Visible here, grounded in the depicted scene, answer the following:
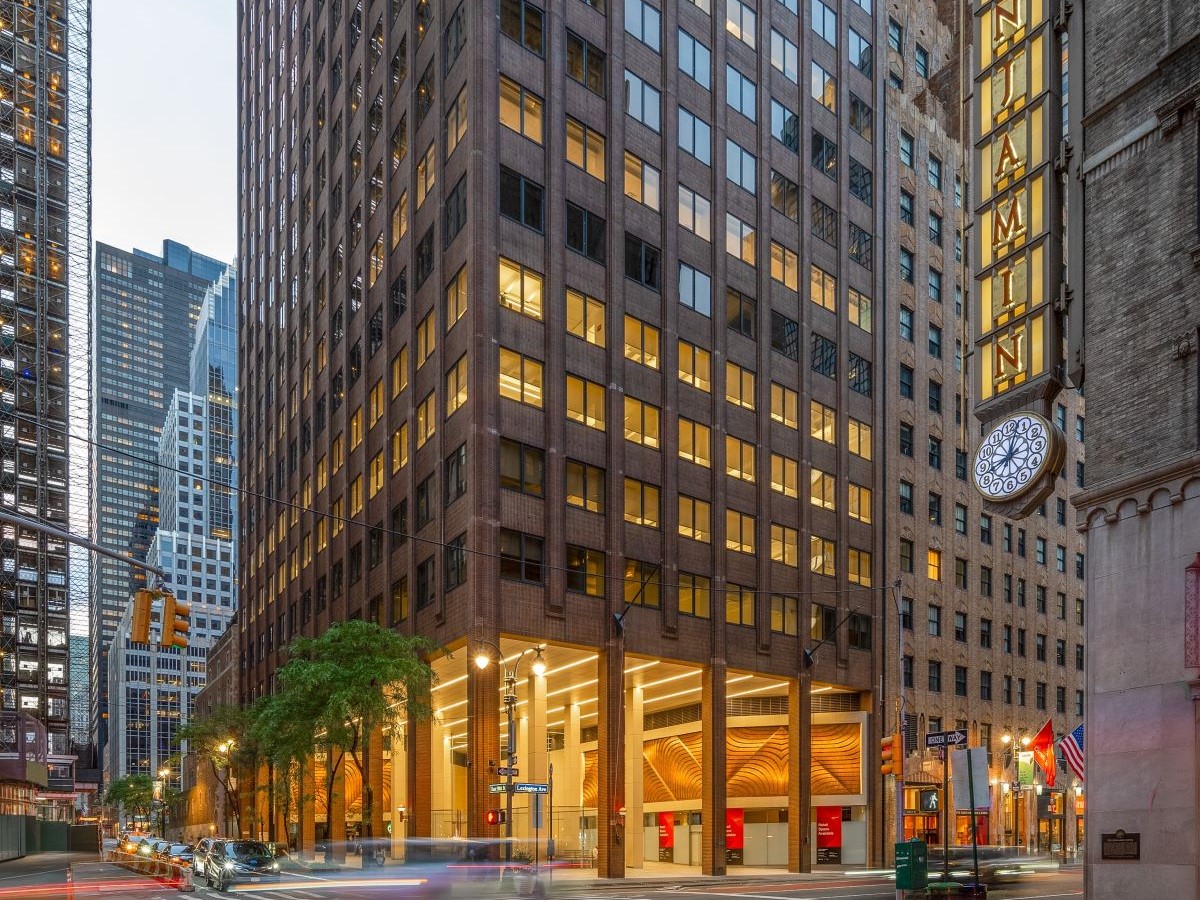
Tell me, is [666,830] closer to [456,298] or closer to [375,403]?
[375,403]

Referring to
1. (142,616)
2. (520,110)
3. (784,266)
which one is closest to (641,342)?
(520,110)

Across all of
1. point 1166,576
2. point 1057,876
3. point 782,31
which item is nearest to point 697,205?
point 782,31

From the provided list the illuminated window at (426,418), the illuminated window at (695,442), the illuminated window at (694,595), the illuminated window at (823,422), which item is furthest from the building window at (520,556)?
the illuminated window at (823,422)

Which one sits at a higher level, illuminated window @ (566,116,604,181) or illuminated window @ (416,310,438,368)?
illuminated window @ (566,116,604,181)

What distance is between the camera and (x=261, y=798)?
3602 inches

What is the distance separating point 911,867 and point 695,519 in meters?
26.0

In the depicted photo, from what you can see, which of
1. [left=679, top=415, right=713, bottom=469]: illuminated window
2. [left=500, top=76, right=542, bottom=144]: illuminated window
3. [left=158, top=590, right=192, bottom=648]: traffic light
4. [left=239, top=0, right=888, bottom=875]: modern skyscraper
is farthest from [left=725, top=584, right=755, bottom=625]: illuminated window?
[left=158, top=590, right=192, bottom=648]: traffic light

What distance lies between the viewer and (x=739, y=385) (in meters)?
56.0

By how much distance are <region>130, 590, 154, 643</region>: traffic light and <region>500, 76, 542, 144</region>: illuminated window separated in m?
31.2

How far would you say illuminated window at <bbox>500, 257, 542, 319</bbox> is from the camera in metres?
47.1

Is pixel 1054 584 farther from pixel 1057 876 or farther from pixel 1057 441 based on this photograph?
pixel 1057 441

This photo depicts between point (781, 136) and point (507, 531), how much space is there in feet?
91.1

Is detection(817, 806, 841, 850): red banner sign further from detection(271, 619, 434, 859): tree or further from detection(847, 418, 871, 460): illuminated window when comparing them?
detection(271, 619, 434, 859): tree

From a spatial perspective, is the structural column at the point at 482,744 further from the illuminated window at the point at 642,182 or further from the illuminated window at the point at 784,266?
the illuminated window at the point at 784,266
